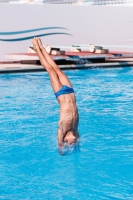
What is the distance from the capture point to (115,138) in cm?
657

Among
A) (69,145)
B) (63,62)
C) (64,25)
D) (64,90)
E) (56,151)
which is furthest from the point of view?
(64,25)

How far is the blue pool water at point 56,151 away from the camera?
15.6 ft

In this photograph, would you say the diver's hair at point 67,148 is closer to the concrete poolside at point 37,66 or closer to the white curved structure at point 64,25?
the concrete poolside at point 37,66

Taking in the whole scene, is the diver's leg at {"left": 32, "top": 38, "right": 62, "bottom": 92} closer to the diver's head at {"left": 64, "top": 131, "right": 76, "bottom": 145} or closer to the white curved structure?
the diver's head at {"left": 64, "top": 131, "right": 76, "bottom": 145}

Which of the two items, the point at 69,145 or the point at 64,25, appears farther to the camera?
the point at 64,25

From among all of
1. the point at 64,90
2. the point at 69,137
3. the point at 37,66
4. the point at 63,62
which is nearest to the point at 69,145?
the point at 69,137

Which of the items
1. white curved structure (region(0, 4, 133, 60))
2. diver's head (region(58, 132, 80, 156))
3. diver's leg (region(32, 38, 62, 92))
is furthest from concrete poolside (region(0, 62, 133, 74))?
diver's head (region(58, 132, 80, 156))

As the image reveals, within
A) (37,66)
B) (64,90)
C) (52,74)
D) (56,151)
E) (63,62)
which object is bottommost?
(56,151)

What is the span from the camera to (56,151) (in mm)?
5941

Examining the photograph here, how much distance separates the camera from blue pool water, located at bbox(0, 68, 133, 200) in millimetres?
4770

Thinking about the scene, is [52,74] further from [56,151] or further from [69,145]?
[56,151]

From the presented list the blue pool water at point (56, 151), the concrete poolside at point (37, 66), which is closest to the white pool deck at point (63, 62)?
the concrete poolside at point (37, 66)

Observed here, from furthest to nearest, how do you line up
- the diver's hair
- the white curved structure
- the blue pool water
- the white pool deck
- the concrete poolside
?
the white curved structure
the white pool deck
the concrete poolside
the diver's hair
the blue pool water

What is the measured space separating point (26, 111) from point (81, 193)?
3.64m
